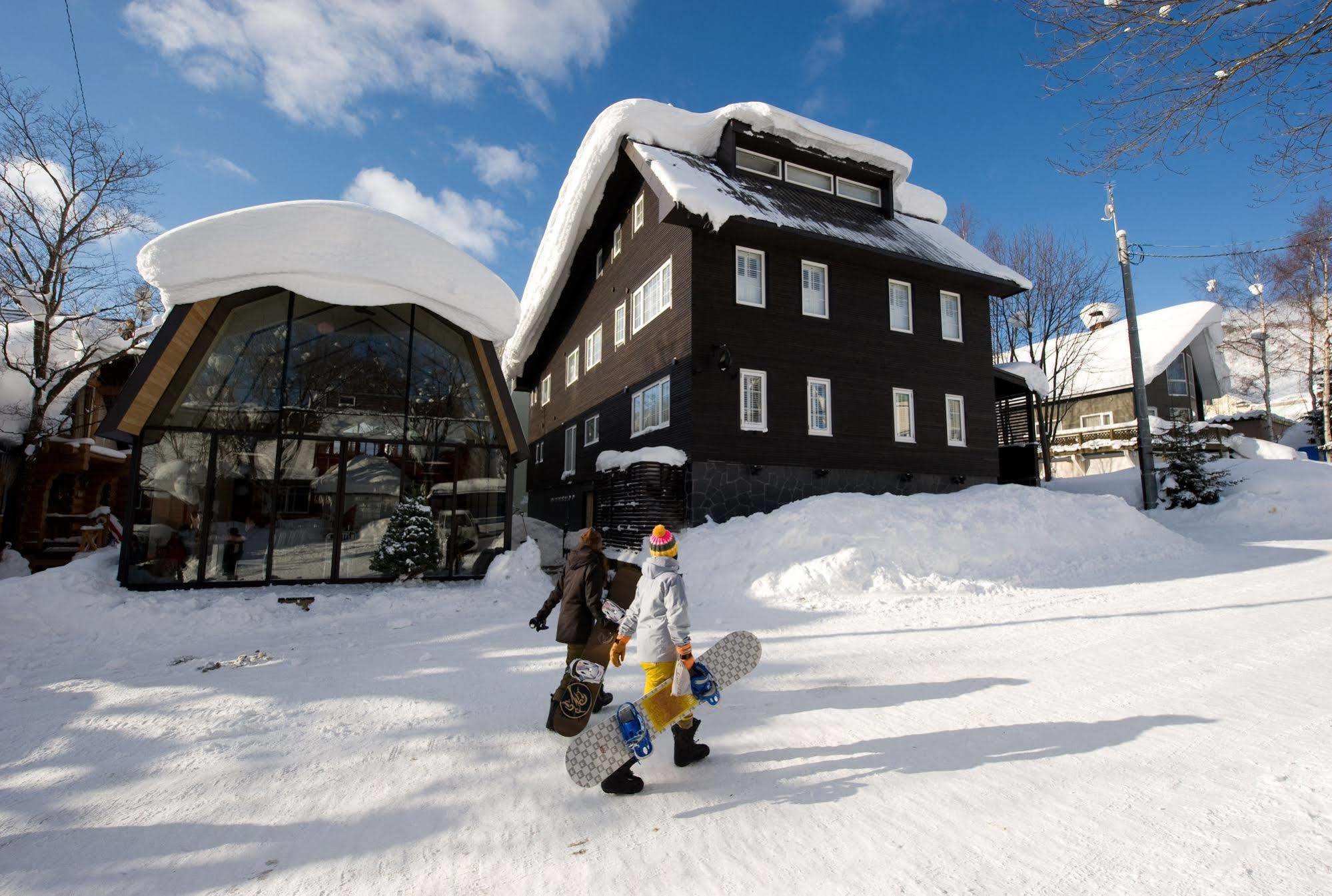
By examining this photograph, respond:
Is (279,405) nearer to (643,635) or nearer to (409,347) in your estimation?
(409,347)

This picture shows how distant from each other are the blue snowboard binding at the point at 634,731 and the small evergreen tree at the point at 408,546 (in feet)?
31.0

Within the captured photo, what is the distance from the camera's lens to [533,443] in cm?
3106

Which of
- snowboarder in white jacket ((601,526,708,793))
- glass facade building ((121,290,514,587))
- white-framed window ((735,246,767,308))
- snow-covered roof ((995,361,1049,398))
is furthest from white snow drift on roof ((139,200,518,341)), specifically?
snow-covered roof ((995,361,1049,398))

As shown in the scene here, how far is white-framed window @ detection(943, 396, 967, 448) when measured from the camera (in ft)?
59.9

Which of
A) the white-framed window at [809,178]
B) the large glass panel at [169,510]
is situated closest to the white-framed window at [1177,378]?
the white-framed window at [809,178]

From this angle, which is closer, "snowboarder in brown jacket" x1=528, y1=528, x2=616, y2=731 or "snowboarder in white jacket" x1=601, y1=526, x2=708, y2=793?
"snowboarder in white jacket" x1=601, y1=526, x2=708, y2=793

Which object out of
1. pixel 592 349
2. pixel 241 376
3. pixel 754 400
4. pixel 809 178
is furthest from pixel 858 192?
pixel 241 376

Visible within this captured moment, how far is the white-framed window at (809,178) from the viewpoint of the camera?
18.3m

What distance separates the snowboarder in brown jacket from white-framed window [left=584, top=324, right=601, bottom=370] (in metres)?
17.0

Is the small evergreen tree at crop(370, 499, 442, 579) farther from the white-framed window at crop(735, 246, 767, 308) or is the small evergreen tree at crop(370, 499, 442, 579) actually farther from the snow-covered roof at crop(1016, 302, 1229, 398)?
the snow-covered roof at crop(1016, 302, 1229, 398)

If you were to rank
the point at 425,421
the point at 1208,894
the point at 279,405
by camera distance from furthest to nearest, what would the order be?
the point at 425,421 < the point at 279,405 < the point at 1208,894

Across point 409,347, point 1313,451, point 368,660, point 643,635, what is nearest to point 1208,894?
point 643,635

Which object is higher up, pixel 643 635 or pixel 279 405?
pixel 279 405

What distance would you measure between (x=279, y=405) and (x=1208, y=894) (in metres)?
13.9
